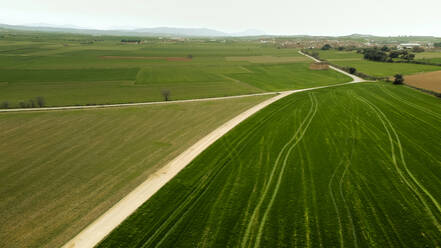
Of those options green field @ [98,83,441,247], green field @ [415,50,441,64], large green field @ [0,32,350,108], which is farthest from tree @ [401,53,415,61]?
green field @ [98,83,441,247]

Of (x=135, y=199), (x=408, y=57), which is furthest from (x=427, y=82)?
(x=135, y=199)

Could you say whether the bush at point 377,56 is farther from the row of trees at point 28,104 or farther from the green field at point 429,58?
the row of trees at point 28,104

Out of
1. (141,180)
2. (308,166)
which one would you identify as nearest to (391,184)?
(308,166)

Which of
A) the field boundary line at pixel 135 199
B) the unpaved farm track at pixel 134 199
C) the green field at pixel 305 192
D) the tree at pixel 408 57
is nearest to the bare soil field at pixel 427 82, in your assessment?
the green field at pixel 305 192

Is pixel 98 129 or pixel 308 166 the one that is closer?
pixel 308 166

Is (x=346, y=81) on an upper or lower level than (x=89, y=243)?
upper

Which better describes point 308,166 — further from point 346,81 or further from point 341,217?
point 346,81

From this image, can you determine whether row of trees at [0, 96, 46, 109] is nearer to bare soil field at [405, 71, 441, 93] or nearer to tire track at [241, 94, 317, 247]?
tire track at [241, 94, 317, 247]
